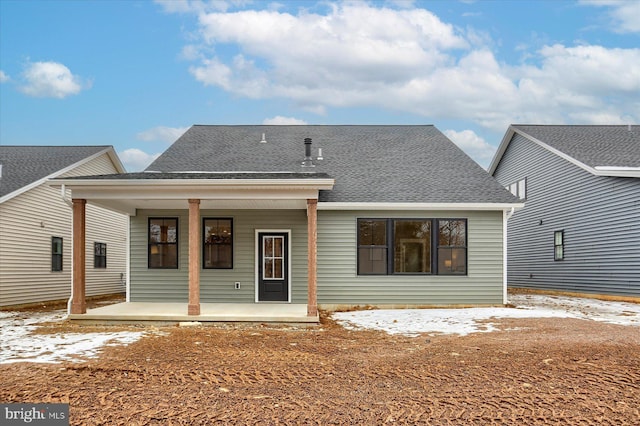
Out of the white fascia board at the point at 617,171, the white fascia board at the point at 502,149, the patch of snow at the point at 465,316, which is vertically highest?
the white fascia board at the point at 502,149

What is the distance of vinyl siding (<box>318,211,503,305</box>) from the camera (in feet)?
47.4

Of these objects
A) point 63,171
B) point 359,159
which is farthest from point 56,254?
point 359,159

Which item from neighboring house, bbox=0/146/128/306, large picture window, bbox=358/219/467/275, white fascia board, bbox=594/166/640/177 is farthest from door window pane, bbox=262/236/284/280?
white fascia board, bbox=594/166/640/177

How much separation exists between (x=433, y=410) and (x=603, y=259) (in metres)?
14.1

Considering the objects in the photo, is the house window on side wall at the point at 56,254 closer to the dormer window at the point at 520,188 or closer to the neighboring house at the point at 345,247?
the neighboring house at the point at 345,247

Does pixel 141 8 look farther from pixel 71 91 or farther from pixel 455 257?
pixel 455 257

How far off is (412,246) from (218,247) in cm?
493

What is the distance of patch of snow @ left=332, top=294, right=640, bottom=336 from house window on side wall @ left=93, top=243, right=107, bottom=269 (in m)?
11.1

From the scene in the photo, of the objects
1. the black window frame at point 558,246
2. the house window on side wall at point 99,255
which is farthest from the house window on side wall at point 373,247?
the house window on side wall at point 99,255

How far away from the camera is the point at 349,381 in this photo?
6.84 m

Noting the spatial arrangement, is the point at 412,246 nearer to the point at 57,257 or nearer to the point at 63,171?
the point at 63,171

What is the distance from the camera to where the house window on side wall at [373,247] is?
571 inches

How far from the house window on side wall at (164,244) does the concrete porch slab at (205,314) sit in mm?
1454

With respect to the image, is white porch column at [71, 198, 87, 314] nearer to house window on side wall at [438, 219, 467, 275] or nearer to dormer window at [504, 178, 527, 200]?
house window on side wall at [438, 219, 467, 275]
